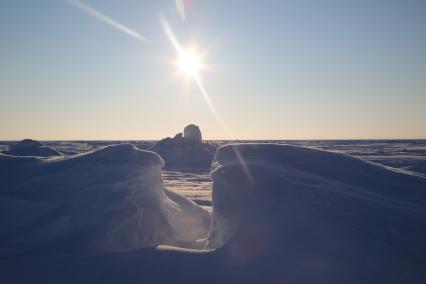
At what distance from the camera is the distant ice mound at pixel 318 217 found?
8.08 ft

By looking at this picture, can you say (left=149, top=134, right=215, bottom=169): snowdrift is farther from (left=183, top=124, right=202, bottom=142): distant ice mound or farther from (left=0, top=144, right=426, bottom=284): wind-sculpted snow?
(left=0, top=144, right=426, bottom=284): wind-sculpted snow

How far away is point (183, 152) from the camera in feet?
60.1

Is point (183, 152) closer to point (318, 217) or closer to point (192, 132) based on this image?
point (192, 132)

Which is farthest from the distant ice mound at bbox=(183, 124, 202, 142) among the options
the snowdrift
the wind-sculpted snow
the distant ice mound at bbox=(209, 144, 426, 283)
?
the wind-sculpted snow

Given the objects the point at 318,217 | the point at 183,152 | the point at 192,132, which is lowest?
the point at 183,152

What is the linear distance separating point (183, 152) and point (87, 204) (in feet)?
49.5

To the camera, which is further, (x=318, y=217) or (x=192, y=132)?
(x=192, y=132)

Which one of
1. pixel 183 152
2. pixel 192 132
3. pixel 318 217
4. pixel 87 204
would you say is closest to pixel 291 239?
pixel 318 217

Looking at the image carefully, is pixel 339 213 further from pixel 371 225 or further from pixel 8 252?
pixel 8 252

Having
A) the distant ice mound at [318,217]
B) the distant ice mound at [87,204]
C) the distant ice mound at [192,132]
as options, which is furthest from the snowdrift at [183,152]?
the distant ice mound at [318,217]

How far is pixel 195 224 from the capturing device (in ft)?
14.8

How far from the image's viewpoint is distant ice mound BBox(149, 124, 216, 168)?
17.2 m

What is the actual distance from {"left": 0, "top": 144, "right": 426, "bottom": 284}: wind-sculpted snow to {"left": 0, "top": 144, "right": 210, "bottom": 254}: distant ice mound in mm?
268

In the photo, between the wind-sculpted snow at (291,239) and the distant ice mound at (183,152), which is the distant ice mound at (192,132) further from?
the wind-sculpted snow at (291,239)
